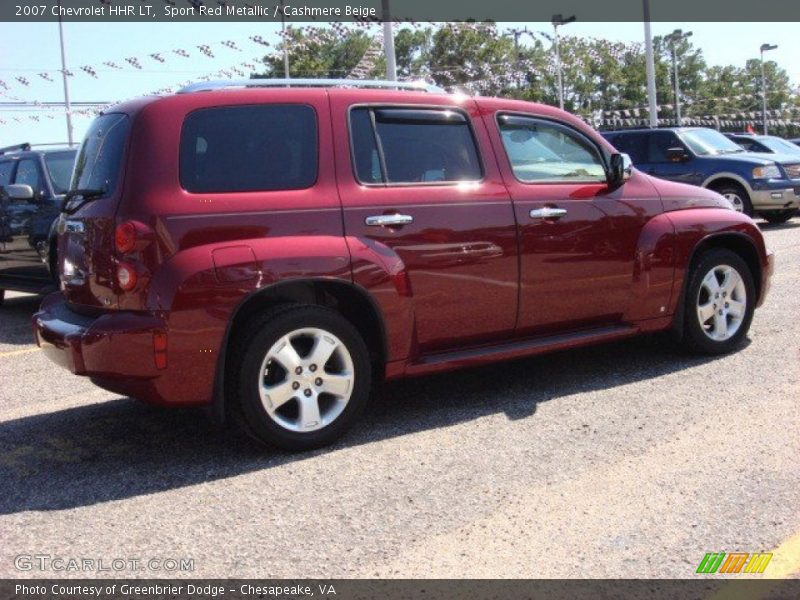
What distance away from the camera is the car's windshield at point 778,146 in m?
18.7

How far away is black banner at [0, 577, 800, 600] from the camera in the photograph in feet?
9.87

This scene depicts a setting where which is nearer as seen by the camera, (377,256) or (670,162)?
(377,256)

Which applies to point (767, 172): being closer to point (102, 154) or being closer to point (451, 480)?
point (451, 480)

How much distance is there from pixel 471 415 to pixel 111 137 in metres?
2.42

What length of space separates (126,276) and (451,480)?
69.2 inches

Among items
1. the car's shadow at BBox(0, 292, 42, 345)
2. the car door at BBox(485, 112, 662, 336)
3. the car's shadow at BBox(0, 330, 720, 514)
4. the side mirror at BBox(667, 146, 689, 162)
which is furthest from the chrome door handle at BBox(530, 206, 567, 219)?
the side mirror at BBox(667, 146, 689, 162)

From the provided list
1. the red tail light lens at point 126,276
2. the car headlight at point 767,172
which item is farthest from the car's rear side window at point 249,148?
the car headlight at point 767,172

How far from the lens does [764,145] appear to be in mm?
18422

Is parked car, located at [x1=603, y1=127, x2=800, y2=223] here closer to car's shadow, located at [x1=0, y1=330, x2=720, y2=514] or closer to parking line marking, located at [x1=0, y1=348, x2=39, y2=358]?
car's shadow, located at [x1=0, y1=330, x2=720, y2=514]

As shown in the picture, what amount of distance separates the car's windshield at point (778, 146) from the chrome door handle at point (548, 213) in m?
14.9

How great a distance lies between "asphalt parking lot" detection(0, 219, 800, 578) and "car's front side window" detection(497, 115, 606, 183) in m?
1.30

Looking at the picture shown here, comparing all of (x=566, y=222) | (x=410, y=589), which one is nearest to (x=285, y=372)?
(x=410, y=589)

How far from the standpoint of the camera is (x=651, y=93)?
93.1ft

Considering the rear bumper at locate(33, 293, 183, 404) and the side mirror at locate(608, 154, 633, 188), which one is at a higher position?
the side mirror at locate(608, 154, 633, 188)
